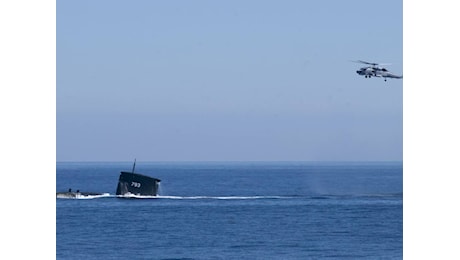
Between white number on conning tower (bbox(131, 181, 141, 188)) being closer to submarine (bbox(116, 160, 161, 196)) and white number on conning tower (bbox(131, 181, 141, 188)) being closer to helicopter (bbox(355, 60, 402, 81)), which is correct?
submarine (bbox(116, 160, 161, 196))

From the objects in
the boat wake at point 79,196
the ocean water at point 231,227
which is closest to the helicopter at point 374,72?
the ocean water at point 231,227

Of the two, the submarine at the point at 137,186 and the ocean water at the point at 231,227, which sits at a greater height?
the submarine at the point at 137,186

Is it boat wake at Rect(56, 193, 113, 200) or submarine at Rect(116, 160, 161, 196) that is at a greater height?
submarine at Rect(116, 160, 161, 196)

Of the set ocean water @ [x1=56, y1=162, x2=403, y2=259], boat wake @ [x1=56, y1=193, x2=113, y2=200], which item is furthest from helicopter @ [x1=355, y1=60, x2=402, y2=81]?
boat wake @ [x1=56, y1=193, x2=113, y2=200]

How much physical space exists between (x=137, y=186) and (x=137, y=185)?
0.10m

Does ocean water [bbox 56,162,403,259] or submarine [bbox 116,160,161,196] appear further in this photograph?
submarine [bbox 116,160,161,196]

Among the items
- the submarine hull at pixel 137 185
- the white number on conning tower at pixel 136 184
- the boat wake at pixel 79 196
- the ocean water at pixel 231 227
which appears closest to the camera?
the ocean water at pixel 231 227

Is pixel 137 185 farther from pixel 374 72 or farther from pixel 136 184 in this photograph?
pixel 374 72

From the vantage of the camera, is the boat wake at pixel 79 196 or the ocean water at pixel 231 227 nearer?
the ocean water at pixel 231 227

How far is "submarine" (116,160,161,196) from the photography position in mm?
79125

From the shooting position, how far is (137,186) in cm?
8188

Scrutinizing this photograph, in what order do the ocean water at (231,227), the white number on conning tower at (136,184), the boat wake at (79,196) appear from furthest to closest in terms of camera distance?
1. the boat wake at (79,196)
2. the white number on conning tower at (136,184)
3. the ocean water at (231,227)

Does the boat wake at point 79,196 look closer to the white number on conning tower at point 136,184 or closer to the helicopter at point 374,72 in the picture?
the white number on conning tower at point 136,184

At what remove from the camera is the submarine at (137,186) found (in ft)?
260
